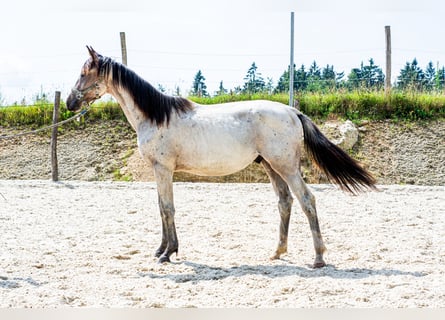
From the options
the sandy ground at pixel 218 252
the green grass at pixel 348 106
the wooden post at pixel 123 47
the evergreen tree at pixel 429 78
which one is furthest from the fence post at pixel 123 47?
the evergreen tree at pixel 429 78

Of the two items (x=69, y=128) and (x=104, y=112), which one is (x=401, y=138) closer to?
(x=104, y=112)

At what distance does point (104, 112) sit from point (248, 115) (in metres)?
10.6

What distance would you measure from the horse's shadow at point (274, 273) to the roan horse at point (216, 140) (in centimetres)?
25

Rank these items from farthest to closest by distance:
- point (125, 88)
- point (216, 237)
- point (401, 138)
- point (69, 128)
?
1. point (69, 128)
2. point (401, 138)
3. point (216, 237)
4. point (125, 88)

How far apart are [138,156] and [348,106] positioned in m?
5.89

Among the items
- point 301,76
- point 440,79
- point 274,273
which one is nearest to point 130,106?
point 274,273

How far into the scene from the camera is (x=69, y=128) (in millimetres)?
14672

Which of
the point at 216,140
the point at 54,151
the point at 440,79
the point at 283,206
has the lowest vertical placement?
the point at 283,206

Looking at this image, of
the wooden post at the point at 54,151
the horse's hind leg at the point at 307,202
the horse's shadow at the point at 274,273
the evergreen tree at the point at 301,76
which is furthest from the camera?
the evergreen tree at the point at 301,76

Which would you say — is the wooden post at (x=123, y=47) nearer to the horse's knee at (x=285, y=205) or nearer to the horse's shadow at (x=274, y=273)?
the horse's knee at (x=285, y=205)

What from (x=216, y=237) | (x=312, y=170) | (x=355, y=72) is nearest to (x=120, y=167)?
(x=312, y=170)

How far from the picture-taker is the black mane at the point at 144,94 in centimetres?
498

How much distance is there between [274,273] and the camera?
4348 millimetres

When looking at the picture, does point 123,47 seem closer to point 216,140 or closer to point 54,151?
point 54,151
